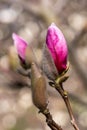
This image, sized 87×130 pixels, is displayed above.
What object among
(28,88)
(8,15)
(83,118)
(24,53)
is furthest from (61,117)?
(24,53)

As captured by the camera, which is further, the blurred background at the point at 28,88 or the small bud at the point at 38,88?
the blurred background at the point at 28,88

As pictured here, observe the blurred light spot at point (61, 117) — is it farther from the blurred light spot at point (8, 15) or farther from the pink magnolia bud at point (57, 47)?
the pink magnolia bud at point (57, 47)

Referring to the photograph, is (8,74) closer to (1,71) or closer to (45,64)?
(1,71)

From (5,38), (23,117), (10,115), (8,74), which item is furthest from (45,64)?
(10,115)

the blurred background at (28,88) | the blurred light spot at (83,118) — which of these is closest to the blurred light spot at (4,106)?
the blurred background at (28,88)

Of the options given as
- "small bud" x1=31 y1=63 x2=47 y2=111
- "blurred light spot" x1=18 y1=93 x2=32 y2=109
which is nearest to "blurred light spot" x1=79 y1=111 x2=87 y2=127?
"blurred light spot" x1=18 y1=93 x2=32 y2=109

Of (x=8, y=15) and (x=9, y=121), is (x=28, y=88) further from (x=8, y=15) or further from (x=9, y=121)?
(x=9, y=121)
